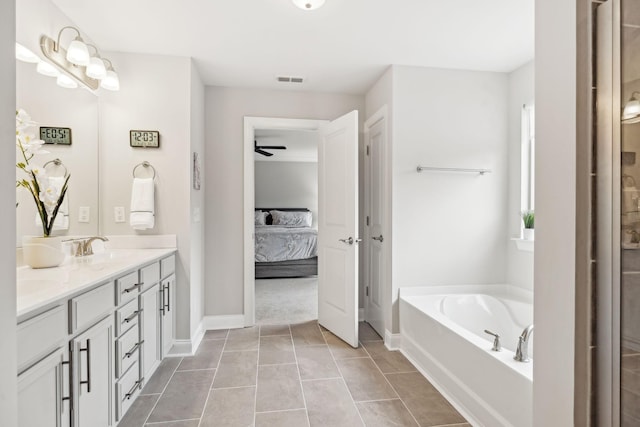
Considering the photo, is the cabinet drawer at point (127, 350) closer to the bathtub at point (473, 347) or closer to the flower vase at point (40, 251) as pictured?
the flower vase at point (40, 251)

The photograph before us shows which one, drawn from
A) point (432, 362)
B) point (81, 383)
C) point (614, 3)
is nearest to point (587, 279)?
point (614, 3)

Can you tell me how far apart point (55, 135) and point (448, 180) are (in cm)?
295

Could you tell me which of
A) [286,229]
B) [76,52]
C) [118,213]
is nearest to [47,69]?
[76,52]

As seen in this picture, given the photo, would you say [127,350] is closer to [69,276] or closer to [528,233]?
[69,276]

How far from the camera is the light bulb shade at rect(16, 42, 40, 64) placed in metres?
1.69

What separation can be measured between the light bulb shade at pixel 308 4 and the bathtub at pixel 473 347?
2.20m

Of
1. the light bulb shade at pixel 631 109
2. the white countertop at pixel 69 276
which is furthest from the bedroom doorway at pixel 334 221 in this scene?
the light bulb shade at pixel 631 109

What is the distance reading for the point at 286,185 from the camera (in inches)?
343

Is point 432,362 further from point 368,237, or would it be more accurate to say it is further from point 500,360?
point 368,237

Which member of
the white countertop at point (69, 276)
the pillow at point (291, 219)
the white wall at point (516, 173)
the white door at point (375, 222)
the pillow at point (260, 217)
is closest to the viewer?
the white countertop at point (69, 276)

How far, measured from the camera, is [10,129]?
A: 2.78ft

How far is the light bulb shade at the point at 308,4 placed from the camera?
193 centimetres

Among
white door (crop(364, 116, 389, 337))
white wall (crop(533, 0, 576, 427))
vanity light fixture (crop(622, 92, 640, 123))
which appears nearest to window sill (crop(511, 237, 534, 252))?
white door (crop(364, 116, 389, 337))

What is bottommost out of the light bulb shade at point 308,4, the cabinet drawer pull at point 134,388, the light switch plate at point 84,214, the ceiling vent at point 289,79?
the cabinet drawer pull at point 134,388
